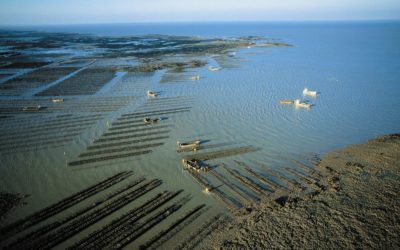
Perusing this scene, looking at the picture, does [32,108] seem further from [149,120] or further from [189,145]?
[189,145]

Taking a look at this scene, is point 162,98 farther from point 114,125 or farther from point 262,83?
point 262,83

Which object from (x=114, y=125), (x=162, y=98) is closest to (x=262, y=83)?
(x=162, y=98)

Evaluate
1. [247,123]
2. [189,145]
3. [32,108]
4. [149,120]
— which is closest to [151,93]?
[149,120]

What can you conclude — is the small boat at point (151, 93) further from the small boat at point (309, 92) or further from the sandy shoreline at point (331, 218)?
the sandy shoreline at point (331, 218)

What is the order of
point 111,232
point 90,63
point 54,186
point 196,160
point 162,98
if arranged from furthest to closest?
point 90,63 < point 162,98 < point 196,160 < point 54,186 < point 111,232

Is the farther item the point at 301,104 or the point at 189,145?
the point at 301,104

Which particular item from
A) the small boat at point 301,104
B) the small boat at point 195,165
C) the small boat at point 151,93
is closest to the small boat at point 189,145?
the small boat at point 195,165
